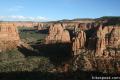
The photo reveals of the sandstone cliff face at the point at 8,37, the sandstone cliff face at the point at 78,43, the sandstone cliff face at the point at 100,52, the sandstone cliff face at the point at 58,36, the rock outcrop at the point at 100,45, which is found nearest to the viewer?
the sandstone cliff face at the point at 100,52

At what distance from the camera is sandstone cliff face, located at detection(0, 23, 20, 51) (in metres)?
118

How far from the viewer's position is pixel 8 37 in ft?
406

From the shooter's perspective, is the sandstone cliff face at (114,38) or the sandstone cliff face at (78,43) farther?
the sandstone cliff face at (78,43)

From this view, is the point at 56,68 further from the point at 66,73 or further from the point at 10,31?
the point at 10,31

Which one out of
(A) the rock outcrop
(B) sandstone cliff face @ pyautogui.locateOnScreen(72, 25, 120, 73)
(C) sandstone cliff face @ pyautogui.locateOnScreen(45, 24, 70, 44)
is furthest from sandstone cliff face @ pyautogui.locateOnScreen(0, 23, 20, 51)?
(A) the rock outcrop

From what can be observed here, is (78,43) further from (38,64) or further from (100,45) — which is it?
(38,64)

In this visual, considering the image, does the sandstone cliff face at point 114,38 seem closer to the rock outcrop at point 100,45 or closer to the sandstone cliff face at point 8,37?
the rock outcrop at point 100,45

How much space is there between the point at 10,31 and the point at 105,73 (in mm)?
60168

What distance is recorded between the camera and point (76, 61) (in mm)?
85688

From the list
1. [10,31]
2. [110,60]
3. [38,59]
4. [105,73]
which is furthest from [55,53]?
[105,73]

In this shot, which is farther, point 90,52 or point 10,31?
point 10,31

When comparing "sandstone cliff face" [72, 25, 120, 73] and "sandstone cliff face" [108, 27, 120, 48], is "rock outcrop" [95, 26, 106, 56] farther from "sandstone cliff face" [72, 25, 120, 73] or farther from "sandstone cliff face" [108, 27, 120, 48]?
"sandstone cliff face" [108, 27, 120, 48]

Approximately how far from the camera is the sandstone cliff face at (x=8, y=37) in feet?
388

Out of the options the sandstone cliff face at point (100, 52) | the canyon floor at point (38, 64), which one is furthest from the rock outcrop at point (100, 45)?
the canyon floor at point (38, 64)
